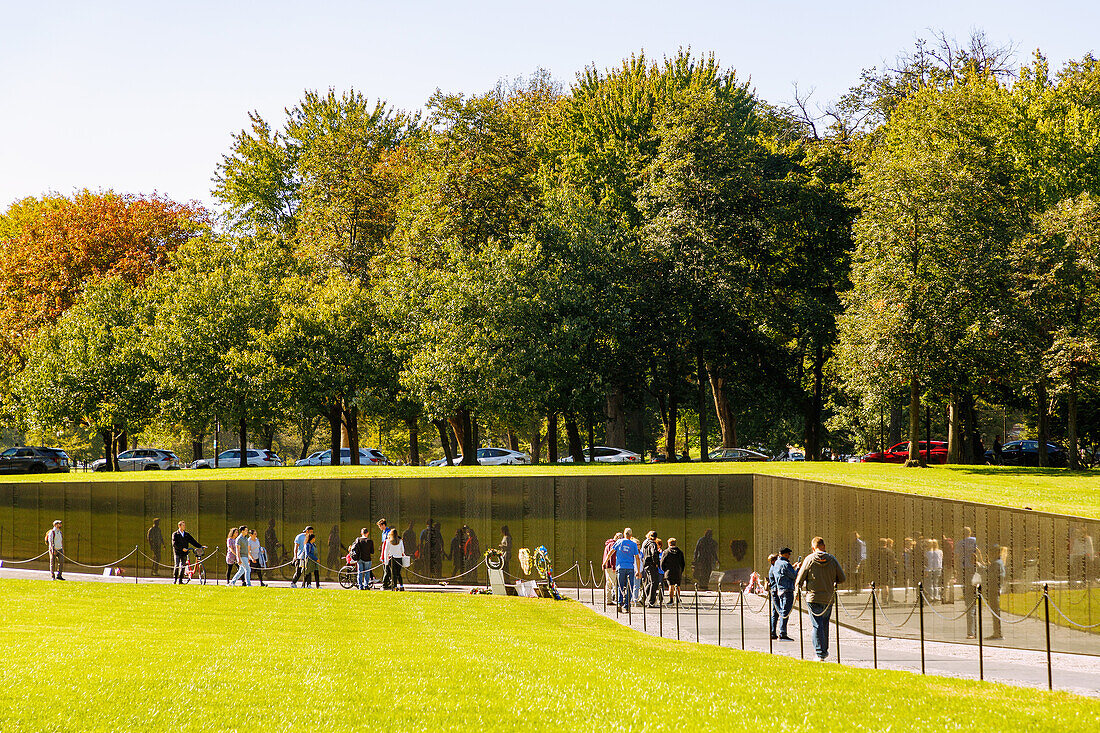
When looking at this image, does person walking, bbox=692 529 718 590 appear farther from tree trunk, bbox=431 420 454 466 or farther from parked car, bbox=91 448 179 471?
parked car, bbox=91 448 179 471

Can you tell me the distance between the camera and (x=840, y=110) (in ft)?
168

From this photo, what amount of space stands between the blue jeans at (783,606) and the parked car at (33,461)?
41.6m

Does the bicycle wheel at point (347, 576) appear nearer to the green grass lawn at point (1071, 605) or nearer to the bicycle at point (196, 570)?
the bicycle at point (196, 570)

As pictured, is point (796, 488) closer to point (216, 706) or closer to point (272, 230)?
point (216, 706)

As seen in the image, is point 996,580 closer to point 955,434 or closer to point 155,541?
point 155,541

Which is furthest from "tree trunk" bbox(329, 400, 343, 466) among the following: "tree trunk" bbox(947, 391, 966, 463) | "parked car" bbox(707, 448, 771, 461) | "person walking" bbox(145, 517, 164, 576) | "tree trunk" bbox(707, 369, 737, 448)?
"tree trunk" bbox(947, 391, 966, 463)

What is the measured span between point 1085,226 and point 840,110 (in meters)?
21.1

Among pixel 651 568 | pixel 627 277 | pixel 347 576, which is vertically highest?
pixel 627 277

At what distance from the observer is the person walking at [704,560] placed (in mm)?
27141

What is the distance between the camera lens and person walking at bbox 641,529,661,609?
22266 millimetres

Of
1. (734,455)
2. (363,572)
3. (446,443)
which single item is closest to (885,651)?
(363,572)

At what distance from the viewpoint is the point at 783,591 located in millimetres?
17500

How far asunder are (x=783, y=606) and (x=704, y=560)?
991 centimetres

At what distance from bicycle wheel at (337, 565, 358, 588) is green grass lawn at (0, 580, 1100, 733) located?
32.1 feet
